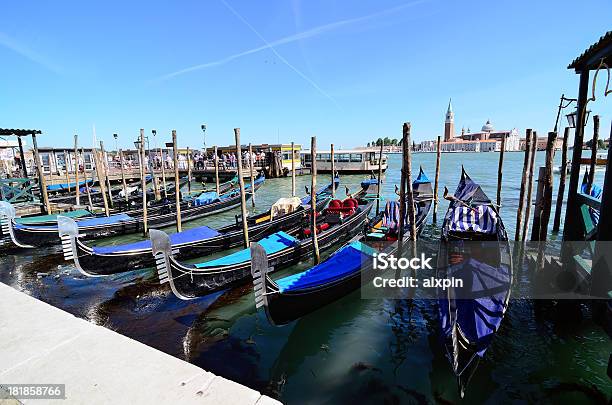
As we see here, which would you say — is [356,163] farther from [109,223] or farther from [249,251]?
[249,251]

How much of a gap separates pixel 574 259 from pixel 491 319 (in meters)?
2.93

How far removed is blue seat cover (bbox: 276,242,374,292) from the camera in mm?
5669

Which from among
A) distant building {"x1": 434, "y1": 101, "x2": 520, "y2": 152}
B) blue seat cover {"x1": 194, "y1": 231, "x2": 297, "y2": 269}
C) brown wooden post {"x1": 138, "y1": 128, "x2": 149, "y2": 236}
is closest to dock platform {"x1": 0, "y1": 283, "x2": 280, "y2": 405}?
blue seat cover {"x1": 194, "y1": 231, "x2": 297, "y2": 269}

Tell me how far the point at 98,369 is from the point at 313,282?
3.92m

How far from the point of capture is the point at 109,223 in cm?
1177

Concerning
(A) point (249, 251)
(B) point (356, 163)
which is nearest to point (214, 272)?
(A) point (249, 251)

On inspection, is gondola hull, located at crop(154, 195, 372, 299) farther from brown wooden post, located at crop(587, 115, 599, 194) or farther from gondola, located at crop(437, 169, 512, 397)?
brown wooden post, located at crop(587, 115, 599, 194)

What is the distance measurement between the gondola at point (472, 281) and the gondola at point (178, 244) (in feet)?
18.0

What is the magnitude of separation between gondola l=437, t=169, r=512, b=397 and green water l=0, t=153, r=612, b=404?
80 centimetres

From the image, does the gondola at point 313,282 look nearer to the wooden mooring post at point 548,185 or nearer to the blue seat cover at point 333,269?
the blue seat cover at point 333,269

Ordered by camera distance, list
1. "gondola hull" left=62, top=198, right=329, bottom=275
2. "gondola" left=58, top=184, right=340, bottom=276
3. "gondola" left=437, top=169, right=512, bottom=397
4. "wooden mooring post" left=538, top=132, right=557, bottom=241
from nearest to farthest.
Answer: "gondola" left=437, top=169, right=512, bottom=397
"wooden mooring post" left=538, top=132, right=557, bottom=241
"gondola" left=58, top=184, right=340, bottom=276
"gondola hull" left=62, top=198, right=329, bottom=275

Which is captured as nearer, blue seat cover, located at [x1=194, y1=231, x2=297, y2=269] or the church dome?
blue seat cover, located at [x1=194, y1=231, x2=297, y2=269]

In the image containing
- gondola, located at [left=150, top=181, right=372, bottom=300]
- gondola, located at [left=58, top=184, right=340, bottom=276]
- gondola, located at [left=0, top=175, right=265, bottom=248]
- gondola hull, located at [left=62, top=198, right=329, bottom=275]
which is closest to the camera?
gondola, located at [left=150, top=181, right=372, bottom=300]

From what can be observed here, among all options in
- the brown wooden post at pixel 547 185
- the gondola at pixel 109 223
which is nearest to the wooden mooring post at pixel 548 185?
the brown wooden post at pixel 547 185
